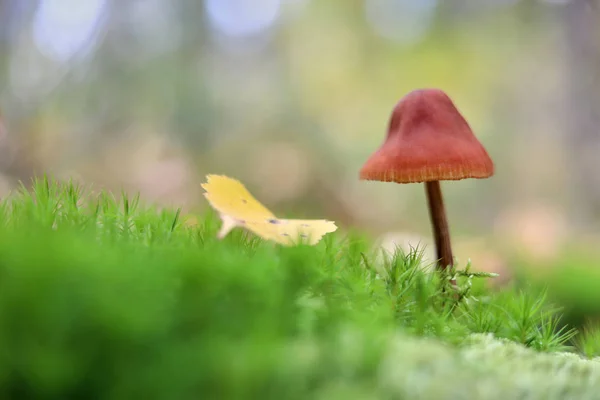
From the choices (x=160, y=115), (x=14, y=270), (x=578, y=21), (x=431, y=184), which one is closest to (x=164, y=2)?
(x=160, y=115)

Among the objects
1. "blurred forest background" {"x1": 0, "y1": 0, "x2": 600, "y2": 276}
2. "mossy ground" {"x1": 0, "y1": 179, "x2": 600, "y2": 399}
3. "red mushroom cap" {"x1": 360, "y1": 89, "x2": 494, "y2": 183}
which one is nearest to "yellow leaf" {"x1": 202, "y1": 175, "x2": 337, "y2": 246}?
"mossy ground" {"x1": 0, "y1": 179, "x2": 600, "y2": 399}

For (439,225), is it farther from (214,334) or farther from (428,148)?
(214,334)

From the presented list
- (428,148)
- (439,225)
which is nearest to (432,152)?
(428,148)

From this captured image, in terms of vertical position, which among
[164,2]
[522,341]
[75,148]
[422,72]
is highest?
[164,2]

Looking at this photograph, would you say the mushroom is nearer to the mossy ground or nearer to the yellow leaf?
the yellow leaf

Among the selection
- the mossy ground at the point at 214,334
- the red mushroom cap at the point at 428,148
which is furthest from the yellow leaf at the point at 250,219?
the red mushroom cap at the point at 428,148

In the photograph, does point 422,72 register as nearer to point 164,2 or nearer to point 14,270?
point 164,2
